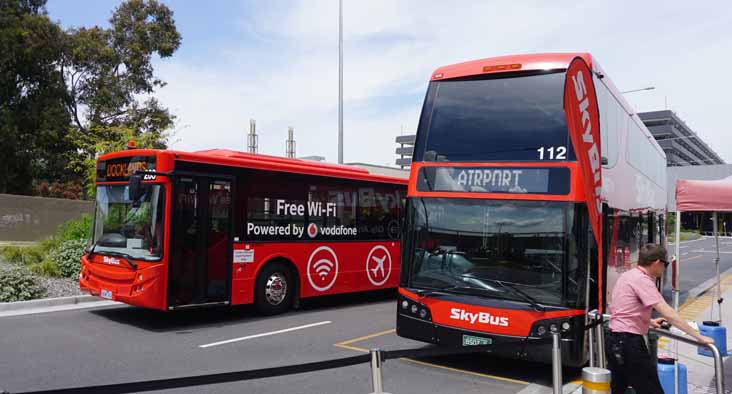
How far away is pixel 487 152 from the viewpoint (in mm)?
7504

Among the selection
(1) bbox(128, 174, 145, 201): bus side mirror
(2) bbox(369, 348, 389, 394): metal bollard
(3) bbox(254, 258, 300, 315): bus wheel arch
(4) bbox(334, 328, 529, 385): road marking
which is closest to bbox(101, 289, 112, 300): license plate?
(1) bbox(128, 174, 145, 201): bus side mirror

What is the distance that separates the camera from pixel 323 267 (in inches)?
477

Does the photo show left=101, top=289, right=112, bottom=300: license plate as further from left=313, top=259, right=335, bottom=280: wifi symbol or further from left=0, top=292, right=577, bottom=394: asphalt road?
left=313, top=259, right=335, bottom=280: wifi symbol

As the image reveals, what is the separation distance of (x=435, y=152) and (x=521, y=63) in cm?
159

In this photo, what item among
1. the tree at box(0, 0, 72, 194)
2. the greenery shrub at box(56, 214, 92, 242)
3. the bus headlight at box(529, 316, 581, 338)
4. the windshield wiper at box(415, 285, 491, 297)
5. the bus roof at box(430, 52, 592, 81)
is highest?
the tree at box(0, 0, 72, 194)

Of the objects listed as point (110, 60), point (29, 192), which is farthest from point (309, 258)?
point (29, 192)

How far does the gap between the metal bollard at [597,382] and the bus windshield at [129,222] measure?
704 centimetres

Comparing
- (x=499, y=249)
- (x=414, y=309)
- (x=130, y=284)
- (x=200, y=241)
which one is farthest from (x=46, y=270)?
(x=499, y=249)

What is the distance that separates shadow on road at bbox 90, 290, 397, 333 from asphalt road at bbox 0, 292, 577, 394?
0.02m

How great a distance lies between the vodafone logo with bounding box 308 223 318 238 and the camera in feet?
38.9

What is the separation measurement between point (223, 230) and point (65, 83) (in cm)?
2767

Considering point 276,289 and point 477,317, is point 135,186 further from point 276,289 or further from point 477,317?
point 477,317

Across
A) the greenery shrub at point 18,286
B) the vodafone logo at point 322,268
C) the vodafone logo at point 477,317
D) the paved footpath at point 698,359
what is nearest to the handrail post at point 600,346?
the vodafone logo at point 477,317

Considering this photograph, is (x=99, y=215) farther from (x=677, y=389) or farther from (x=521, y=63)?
(x=677, y=389)
